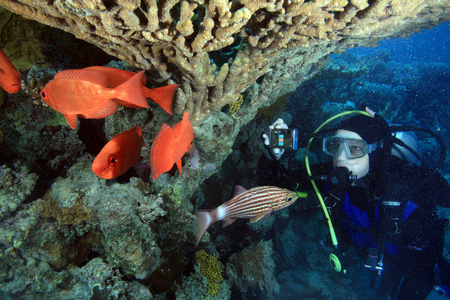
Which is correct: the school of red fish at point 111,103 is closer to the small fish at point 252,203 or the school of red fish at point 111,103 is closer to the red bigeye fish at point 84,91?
the red bigeye fish at point 84,91

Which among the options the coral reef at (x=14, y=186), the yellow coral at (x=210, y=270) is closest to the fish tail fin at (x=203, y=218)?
the yellow coral at (x=210, y=270)

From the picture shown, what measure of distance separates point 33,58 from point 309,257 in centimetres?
844

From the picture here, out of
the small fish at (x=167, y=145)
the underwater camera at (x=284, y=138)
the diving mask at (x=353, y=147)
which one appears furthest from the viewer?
the diving mask at (x=353, y=147)

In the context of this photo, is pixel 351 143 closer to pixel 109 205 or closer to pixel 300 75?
pixel 300 75

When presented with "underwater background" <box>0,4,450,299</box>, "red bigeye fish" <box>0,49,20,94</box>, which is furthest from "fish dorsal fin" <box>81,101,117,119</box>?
→ "underwater background" <box>0,4,450,299</box>

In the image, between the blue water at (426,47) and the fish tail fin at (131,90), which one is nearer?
the fish tail fin at (131,90)

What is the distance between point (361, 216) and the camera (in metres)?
4.12

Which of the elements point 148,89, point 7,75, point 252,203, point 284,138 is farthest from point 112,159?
point 284,138

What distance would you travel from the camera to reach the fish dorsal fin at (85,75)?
154cm

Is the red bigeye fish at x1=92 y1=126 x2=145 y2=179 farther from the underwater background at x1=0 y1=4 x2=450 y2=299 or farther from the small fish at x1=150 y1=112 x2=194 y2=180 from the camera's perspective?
the underwater background at x1=0 y1=4 x2=450 y2=299

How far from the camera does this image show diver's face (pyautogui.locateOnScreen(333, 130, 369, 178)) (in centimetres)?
391

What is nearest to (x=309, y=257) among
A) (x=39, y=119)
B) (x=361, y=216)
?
(x=361, y=216)

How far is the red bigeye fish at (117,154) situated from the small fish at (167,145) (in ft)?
1.43

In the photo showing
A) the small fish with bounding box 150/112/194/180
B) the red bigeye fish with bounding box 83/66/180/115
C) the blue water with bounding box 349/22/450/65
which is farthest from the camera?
the blue water with bounding box 349/22/450/65
